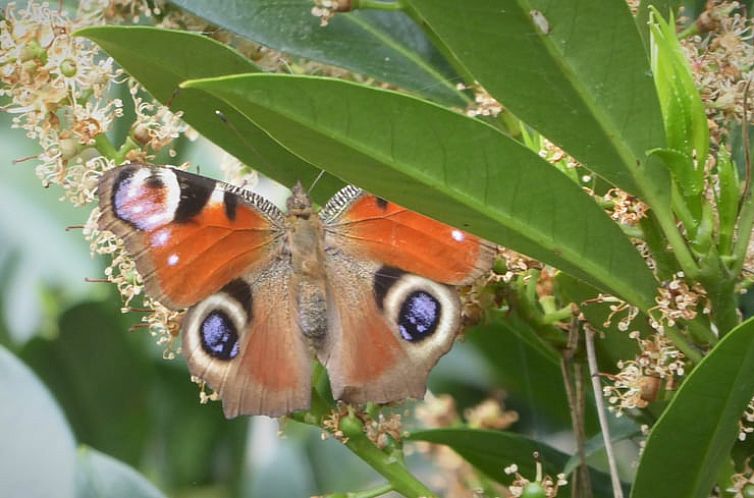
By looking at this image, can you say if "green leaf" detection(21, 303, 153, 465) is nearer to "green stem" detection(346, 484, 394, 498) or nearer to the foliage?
the foliage

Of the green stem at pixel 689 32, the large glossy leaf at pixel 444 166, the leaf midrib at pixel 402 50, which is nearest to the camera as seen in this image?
the large glossy leaf at pixel 444 166

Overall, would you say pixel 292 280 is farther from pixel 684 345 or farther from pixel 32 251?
pixel 32 251

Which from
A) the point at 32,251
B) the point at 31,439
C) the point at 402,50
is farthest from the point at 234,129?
the point at 32,251

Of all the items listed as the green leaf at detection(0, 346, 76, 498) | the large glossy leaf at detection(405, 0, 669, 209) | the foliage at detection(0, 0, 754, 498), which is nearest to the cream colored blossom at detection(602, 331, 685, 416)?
the foliage at detection(0, 0, 754, 498)

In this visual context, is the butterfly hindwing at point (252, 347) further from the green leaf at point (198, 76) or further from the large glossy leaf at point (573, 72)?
the large glossy leaf at point (573, 72)

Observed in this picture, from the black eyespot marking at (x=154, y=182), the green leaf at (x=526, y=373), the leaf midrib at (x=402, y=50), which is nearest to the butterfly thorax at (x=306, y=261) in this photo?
the black eyespot marking at (x=154, y=182)

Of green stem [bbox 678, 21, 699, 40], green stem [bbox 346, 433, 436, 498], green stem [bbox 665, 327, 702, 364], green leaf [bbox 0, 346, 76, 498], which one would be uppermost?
green stem [bbox 678, 21, 699, 40]

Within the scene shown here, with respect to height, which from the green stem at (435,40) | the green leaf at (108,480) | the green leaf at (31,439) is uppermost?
the green stem at (435,40)
